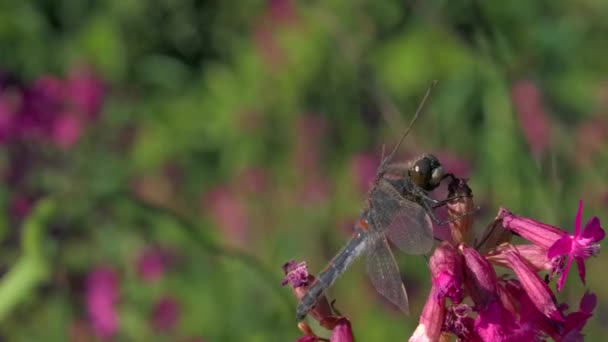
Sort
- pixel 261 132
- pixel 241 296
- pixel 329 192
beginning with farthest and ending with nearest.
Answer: pixel 261 132
pixel 329 192
pixel 241 296

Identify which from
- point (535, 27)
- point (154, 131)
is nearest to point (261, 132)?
point (154, 131)

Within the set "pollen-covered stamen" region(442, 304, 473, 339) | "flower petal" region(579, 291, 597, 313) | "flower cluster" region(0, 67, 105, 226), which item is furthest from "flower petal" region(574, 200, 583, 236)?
"flower cluster" region(0, 67, 105, 226)

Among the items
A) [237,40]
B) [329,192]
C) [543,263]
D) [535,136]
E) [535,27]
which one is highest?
[237,40]

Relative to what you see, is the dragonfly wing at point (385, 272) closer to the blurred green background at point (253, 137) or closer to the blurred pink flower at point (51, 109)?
the blurred green background at point (253, 137)

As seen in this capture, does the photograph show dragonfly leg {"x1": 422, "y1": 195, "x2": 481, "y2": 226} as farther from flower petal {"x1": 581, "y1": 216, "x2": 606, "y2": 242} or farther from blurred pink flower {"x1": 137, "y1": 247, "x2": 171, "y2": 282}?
blurred pink flower {"x1": 137, "y1": 247, "x2": 171, "y2": 282}

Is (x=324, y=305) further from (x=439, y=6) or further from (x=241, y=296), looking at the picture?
(x=439, y=6)

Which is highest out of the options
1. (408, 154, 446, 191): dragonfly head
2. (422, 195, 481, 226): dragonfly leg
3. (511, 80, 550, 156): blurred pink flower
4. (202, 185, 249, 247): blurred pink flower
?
(202, 185, 249, 247): blurred pink flower

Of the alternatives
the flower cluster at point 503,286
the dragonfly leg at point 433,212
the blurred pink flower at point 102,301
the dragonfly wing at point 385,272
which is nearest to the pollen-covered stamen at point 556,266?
the flower cluster at point 503,286
